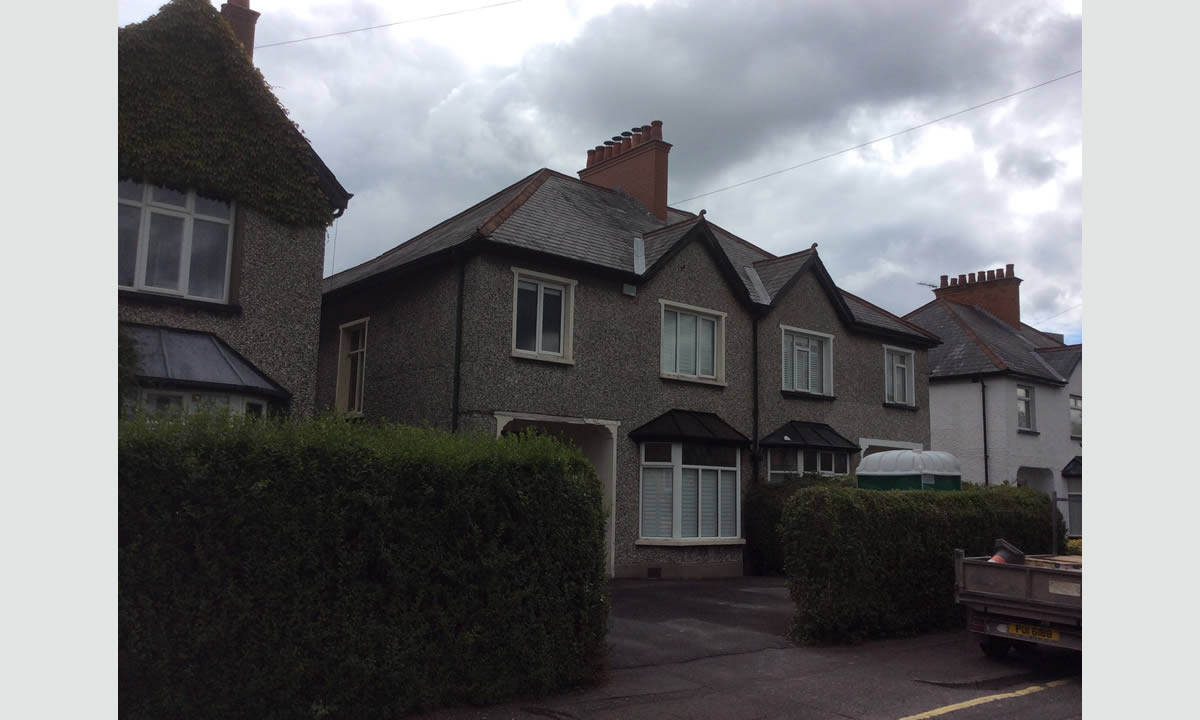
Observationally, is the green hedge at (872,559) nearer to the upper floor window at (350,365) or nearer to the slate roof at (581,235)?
the slate roof at (581,235)

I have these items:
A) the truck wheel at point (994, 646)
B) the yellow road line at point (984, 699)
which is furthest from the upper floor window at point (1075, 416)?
the yellow road line at point (984, 699)

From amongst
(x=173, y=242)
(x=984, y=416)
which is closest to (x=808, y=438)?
(x=984, y=416)

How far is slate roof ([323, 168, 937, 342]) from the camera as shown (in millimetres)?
17016

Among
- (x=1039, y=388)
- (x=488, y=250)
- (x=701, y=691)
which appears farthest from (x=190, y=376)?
(x=1039, y=388)

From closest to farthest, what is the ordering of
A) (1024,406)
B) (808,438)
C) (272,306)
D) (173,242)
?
1. (173,242)
2. (272,306)
3. (808,438)
4. (1024,406)

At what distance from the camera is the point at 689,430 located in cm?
1830

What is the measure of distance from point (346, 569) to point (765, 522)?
44.3ft

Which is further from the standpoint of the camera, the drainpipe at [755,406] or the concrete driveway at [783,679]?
the drainpipe at [755,406]

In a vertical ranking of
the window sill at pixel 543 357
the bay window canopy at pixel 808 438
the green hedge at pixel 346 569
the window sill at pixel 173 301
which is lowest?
the green hedge at pixel 346 569

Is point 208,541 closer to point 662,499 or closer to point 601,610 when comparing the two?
point 601,610

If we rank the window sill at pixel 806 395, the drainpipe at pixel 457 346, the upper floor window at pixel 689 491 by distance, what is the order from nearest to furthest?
the drainpipe at pixel 457 346, the upper floor window at pixel 689 491, the window sill at pixel 806 395

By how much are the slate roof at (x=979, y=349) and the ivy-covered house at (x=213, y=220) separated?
74.7 feet

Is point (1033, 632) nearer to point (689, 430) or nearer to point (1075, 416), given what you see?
point (689, 430)

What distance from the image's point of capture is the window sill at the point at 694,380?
18.7m
